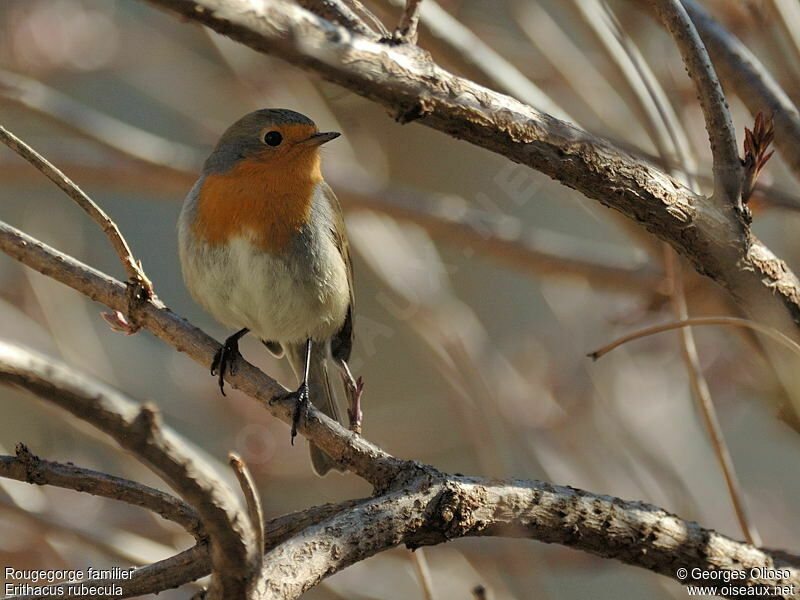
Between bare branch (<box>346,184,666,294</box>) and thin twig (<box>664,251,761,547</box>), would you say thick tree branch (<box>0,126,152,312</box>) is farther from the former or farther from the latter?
bare branch (<box>346,184,666,294</box>)

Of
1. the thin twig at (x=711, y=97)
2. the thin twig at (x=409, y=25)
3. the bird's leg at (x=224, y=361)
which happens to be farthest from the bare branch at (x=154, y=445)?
the thin twig at (x=711, y=97)

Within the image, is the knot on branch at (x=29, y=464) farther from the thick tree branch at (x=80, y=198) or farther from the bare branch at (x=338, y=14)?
the bare branch at (x=338, y=14)

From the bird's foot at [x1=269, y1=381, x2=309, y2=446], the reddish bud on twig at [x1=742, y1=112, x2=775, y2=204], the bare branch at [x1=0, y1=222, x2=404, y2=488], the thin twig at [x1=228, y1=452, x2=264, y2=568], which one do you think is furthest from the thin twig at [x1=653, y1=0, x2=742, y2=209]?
the thin twig at [x1=228, y1=452, x2=264, y2=568]

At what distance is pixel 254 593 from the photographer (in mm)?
1398

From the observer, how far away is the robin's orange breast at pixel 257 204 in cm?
313

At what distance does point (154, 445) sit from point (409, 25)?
3.03 ft

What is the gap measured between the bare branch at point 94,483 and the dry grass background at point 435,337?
1153 millimetres

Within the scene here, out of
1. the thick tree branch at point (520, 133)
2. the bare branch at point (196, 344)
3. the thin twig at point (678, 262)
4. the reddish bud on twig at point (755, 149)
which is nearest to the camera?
the thick tree branch at point (520, 133)

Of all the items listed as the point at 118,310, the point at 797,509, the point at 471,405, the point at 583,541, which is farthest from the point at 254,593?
the point at 797,509

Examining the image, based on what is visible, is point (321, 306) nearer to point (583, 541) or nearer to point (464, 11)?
point (583, 541)

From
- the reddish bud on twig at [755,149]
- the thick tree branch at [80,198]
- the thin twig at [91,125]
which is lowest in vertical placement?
the reddish bud on twig at [755,149]

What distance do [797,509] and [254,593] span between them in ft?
13.7

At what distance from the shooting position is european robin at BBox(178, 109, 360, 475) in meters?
3.12

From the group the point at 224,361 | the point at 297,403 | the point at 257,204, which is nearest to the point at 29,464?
the point at 297,403
